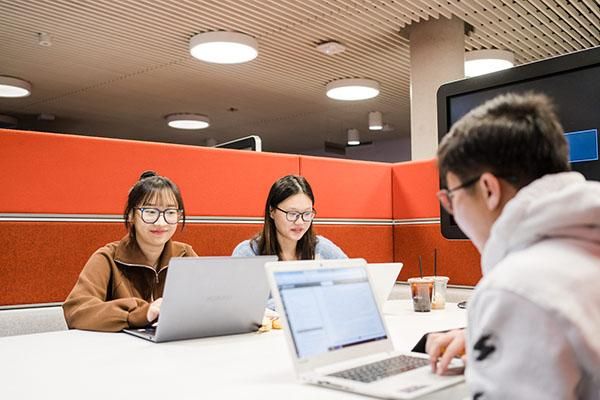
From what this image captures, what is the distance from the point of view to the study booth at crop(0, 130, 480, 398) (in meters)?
1.18

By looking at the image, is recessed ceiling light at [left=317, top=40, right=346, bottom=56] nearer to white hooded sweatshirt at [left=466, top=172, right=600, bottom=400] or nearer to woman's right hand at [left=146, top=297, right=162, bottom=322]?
woman's right hand at [left=146, top=297, right=162, bottom=322]

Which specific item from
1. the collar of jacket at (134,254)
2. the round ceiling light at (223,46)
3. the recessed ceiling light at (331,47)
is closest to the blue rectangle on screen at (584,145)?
the collar of jacket at (134,254)

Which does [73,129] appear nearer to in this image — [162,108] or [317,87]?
[162,108]

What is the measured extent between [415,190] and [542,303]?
Answer: 9.08ft

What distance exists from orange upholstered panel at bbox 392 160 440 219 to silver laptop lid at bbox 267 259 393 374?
203 centimetres

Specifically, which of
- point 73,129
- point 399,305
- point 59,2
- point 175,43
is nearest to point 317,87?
point 175,43

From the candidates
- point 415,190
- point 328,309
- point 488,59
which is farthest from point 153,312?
point 488,59

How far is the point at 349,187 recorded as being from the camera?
341 centimetres

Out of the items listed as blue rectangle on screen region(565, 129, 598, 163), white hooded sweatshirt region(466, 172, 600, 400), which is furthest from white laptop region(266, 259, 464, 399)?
blue rectangle on screen region(565, 129, 598, 163)

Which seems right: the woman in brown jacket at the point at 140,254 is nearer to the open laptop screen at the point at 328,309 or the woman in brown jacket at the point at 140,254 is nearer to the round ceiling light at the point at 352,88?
the open laptop screen at the point at 328,309

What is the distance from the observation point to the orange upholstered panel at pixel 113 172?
2404mm

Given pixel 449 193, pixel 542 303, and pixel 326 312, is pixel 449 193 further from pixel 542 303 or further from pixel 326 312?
pixel 326 312

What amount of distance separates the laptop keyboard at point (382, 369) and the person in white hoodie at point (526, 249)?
334mm

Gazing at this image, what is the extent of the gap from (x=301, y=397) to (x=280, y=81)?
22.9ft
